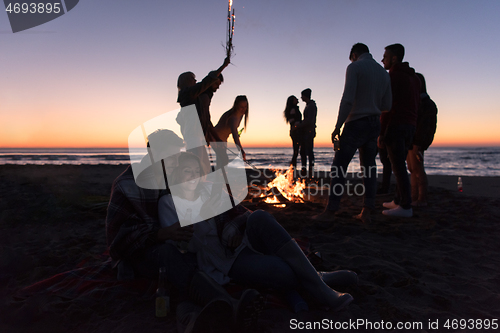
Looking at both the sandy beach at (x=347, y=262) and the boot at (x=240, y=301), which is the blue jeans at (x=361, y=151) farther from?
the boot at (x=240, y=301)

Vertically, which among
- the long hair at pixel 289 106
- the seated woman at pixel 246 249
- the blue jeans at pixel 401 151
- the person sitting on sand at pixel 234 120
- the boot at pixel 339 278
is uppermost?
the long hair at pixel 289 106

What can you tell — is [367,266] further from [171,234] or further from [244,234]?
[171,234]

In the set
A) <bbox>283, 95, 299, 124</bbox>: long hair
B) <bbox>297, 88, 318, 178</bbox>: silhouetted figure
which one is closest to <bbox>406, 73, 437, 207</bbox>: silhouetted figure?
<bbox>297, 88, 318, 178</bbox>: silhouetted figure

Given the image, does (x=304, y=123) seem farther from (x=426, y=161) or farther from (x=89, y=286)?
(x=426, y=161)

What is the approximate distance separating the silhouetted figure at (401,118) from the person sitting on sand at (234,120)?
8.63ft

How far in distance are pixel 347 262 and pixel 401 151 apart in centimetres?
240

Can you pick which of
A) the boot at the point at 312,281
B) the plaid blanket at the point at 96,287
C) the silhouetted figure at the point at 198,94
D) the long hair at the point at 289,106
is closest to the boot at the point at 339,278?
the boot at the point at 312,281

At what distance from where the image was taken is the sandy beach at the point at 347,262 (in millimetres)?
1931

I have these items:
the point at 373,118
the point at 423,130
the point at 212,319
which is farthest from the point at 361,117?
the point at 212,319

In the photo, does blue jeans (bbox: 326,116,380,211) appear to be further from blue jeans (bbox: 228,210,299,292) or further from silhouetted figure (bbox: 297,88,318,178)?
silhouetted figure (bbox: 297,88,318,178)

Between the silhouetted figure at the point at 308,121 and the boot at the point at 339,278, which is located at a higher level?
the silhouetted figure at the point at 308,121

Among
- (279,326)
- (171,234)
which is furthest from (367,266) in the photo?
(171,234)

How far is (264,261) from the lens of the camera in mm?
2033

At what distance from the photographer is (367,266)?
275 cm
